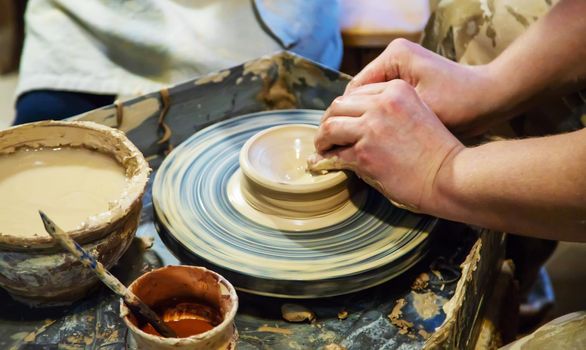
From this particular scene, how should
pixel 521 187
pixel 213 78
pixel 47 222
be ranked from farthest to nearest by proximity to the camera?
pixel 213 78
pixel 521 187
pixel 47 222

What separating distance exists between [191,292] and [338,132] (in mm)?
366

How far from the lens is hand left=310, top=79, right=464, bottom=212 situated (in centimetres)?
103

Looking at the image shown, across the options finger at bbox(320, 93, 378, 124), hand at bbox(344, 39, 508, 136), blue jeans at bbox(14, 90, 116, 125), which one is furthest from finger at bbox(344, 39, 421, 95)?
blue jeans at bbox(14, 90, 116, 125)

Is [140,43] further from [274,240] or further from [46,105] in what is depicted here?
[274,240]

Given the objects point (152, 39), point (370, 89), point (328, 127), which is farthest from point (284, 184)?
point (152, 39)

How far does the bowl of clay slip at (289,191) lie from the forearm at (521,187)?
0.19m

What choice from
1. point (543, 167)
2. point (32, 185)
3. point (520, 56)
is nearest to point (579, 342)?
point (543, 167)

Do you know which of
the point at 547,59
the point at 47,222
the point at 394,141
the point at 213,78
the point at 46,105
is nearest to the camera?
the point at 47,222

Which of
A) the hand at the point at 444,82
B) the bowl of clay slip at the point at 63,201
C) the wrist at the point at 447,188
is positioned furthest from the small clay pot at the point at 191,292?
the hand at the point at 444,82

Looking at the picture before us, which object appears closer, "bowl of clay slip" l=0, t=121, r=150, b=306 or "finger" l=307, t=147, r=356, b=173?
"bowl of clay slip" l=0, t=121, r=150, b=306

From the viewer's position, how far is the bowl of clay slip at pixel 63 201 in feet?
3.11

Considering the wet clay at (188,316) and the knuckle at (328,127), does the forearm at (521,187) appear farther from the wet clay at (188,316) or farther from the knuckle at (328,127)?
the wet clay at (188,316)

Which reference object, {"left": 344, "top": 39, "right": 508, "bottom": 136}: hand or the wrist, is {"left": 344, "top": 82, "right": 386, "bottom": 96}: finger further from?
the wrist

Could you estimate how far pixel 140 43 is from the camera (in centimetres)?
178
